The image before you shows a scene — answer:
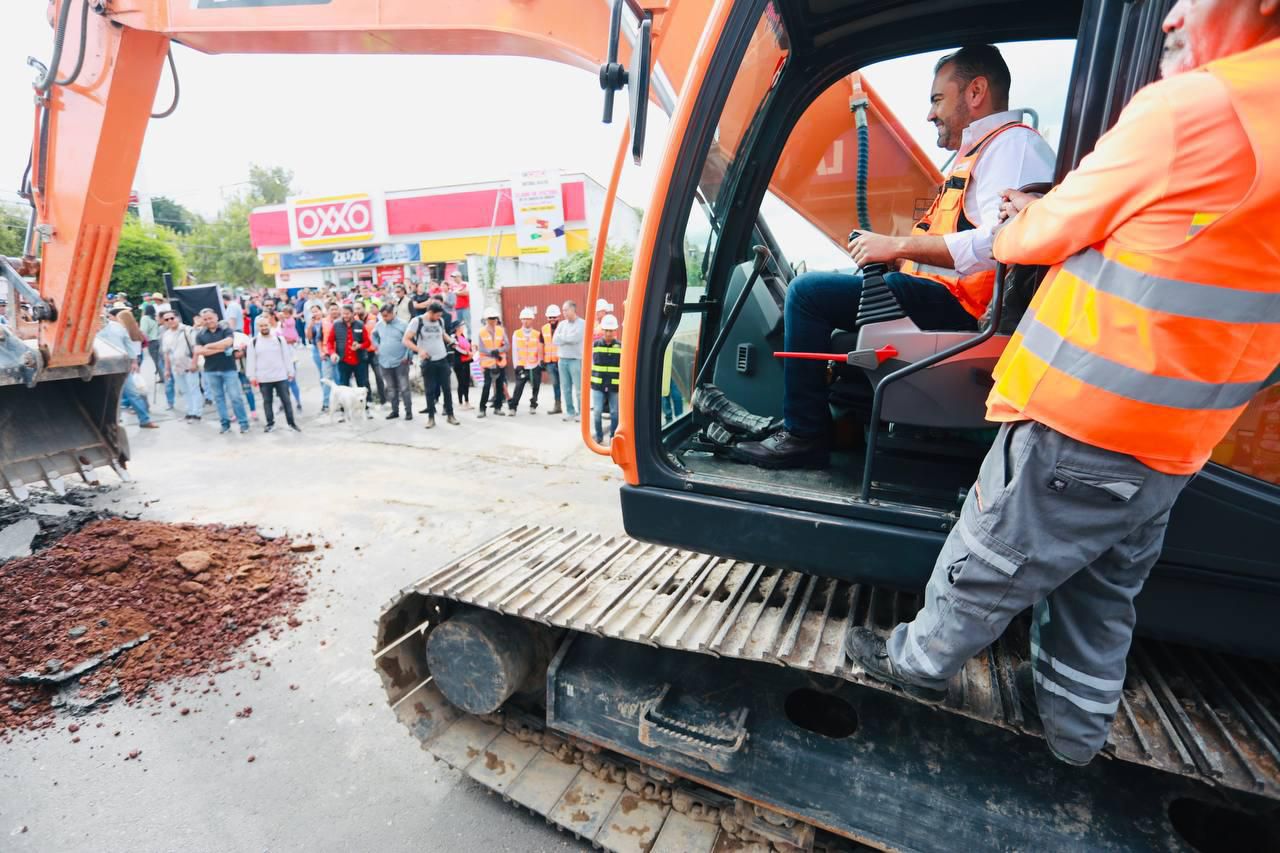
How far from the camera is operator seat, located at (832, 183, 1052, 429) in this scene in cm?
151

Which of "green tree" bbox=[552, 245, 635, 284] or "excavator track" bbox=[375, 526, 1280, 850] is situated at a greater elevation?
"green tree" bbox=[552, 245, 635, 284]

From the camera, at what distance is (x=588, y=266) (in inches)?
721

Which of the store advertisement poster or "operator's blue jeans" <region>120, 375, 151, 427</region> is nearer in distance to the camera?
"operator's blue jeans" <region>120, 375, 151, 427</region>

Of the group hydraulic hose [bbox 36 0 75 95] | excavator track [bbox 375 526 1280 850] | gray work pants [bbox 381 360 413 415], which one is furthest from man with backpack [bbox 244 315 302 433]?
excavator track [bbox 375 526 1280 850]

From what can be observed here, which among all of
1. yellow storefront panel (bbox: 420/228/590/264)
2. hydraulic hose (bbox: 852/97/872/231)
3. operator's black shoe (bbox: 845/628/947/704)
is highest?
yellow storefront panel (bbox: 420/228/590/264)

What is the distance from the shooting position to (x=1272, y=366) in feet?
3.55

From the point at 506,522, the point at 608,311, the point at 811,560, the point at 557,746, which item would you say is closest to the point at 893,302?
the point at 811,560

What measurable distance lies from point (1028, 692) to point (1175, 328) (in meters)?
1.00

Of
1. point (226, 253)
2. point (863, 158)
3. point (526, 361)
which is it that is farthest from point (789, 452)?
point (226, 253)

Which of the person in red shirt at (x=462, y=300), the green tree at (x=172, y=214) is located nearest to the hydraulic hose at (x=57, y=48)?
the person in red shirt at (x=462, y=300)

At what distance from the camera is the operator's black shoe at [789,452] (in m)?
2.09

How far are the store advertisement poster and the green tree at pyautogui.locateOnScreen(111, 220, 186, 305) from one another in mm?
15020

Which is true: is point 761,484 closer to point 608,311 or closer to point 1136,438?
point 1136,438

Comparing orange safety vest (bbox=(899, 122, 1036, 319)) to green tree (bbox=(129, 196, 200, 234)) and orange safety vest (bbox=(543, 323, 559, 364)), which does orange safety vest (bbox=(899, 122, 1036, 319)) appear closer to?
orange safety vest (bbox=(543, 323, 559, 364))
